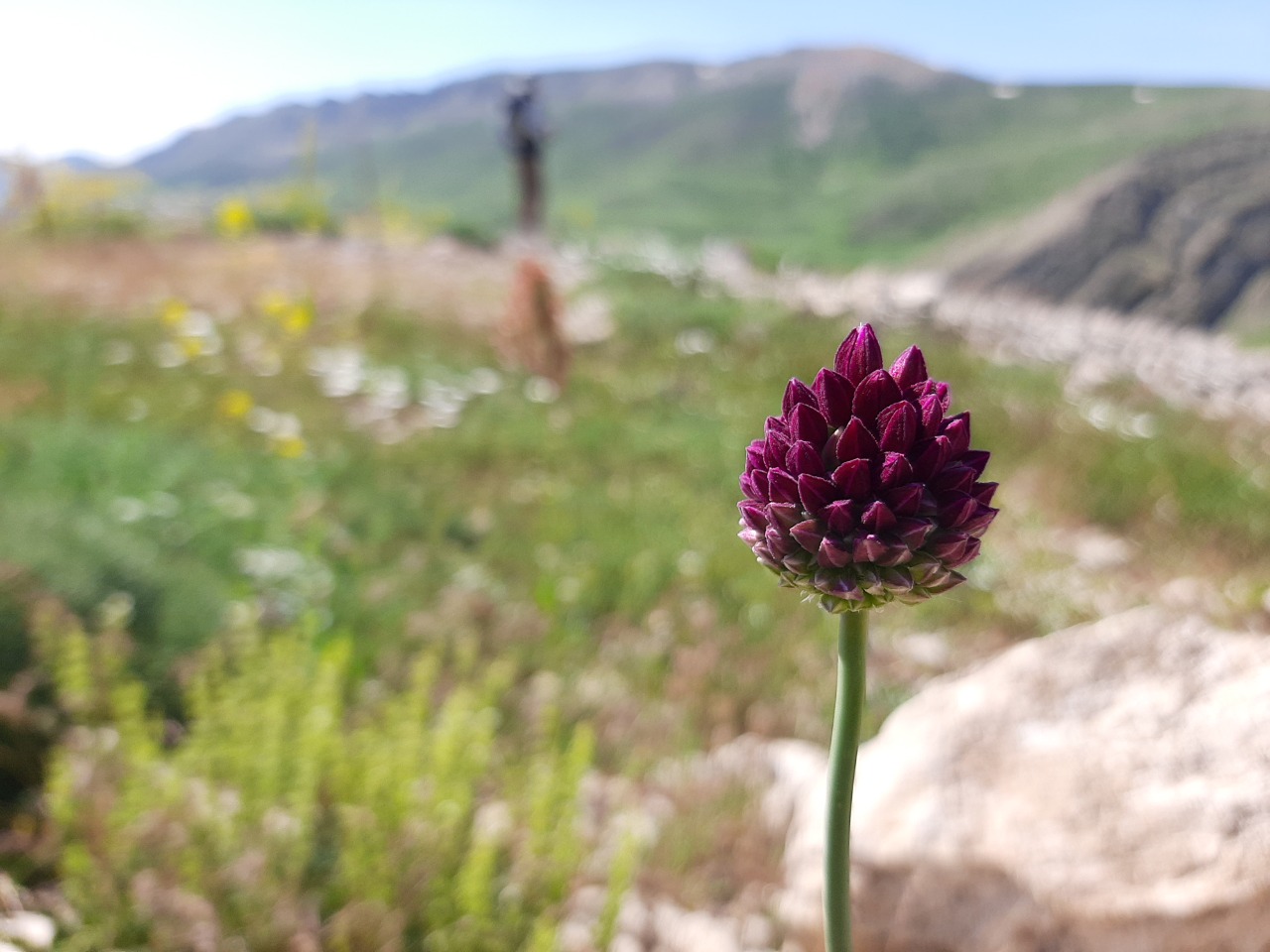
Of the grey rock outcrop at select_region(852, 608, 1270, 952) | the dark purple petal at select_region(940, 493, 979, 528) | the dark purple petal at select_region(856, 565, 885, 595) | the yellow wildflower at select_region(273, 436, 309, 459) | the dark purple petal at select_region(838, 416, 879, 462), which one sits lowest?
the yellow wildflower at select_region(273, 436, 309, 459)

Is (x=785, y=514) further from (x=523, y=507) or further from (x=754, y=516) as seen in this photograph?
(x=523, y=507)

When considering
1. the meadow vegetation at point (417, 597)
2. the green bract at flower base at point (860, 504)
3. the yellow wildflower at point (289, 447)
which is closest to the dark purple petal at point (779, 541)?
the green bract at flower base at point (860, 504)

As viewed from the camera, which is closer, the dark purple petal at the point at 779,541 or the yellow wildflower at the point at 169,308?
the dark purple petal at the point at 779,541

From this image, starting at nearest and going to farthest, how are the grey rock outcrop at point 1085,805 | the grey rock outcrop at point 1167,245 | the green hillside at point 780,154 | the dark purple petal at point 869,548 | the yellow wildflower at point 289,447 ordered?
1. the dark purple petal at point 869,548
2. the grey rock outcrop at point 1085,805
3. the yellow wildflower at point 289,447
4. the grey rock outcrop at point 1167,245
5. the green hillside at point 780,154

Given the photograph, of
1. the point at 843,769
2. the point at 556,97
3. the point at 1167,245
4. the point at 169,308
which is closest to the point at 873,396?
the point at 843,769

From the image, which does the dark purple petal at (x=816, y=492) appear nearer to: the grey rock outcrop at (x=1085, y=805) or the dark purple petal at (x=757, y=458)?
the dark purple petal at (x=757, y=458)

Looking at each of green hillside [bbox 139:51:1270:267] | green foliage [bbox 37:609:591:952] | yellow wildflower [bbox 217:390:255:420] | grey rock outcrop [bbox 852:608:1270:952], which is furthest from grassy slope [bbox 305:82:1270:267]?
grey rock outcrop [bbox 852:608:1270:952]

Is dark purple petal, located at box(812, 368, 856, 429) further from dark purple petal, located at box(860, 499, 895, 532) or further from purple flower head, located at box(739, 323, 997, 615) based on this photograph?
dark purple petal, located at box(860, 499, 895, 532)
